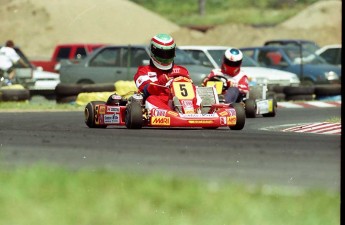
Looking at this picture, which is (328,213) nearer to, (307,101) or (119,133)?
(119,133)

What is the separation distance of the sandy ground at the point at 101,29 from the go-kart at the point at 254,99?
4144cm

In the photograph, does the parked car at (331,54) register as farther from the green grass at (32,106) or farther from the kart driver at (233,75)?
the kart driver at (233,75)

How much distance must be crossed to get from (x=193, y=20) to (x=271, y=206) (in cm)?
6844

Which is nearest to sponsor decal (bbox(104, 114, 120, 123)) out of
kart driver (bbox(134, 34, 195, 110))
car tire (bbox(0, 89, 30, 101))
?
kart driver (bbox(134, 34, 195, 110))

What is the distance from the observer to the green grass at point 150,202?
6910mm

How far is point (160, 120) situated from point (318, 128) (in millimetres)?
2074

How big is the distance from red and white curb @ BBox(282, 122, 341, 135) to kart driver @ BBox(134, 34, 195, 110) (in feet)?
5.00

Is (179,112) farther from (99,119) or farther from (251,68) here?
(251,68)

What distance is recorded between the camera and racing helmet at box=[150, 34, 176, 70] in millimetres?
14758

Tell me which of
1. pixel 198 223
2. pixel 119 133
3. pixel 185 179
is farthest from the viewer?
pixel 119 133

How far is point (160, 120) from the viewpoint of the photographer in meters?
14.1

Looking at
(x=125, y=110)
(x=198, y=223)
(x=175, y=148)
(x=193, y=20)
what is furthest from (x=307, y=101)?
(x=193, y=20)

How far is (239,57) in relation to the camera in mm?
17438

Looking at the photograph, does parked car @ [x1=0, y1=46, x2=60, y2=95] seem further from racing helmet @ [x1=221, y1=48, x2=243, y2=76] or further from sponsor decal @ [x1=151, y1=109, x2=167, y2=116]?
sponsor decal @ [x1=151, y1=109, x2=167, y2=116]
